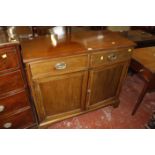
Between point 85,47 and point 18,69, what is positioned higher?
point 85,47

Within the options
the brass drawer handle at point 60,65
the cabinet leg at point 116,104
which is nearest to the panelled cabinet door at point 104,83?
the cabinet leg at point 116,104

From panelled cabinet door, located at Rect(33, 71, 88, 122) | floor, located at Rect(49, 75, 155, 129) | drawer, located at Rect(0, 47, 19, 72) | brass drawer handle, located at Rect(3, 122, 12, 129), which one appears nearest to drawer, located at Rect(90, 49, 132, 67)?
panelled cabinet door, located at Rect(33, 71, 88, 122)

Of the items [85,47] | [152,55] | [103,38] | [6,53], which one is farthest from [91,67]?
[152,55]

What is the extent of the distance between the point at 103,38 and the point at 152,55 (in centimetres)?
65

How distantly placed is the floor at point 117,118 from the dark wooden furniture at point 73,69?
160 millimetres

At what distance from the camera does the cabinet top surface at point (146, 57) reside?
51.6 inches

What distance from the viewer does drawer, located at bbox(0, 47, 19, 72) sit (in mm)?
851

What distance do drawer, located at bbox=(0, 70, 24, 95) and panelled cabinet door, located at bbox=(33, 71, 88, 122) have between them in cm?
12

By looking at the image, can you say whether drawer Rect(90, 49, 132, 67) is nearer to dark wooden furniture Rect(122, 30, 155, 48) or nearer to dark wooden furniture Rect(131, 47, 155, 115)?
dark wooden furniture Rect(131, 47, 155, 115)

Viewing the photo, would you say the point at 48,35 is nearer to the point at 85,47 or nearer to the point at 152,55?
the point at 85,47

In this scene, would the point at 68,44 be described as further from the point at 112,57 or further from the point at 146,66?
the point at 146,66

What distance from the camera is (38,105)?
1.21 m
